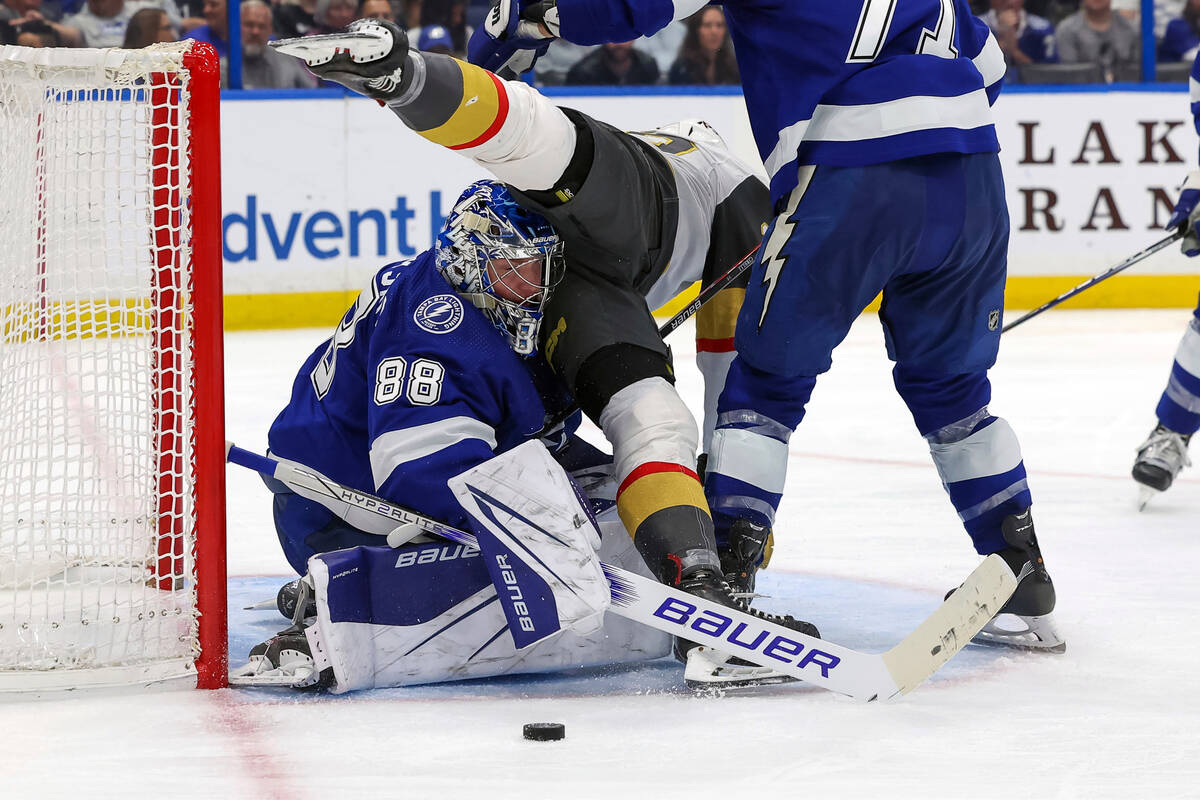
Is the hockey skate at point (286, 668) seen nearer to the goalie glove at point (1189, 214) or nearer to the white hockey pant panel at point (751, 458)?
the white hockey pant panel at point (751, 458)

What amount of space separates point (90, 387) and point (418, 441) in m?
0.55

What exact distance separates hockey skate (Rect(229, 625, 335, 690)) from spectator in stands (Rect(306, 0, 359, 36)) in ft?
15.6

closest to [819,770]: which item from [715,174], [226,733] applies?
[226,733]

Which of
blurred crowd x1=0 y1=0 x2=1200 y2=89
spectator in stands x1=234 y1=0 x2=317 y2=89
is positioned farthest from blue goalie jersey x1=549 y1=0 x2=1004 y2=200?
spectator in stands x1=234 y1=0 x2=317 y2=89

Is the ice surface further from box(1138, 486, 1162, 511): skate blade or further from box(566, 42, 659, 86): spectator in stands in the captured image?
box(566, 42, 659, 86): spectator in stands

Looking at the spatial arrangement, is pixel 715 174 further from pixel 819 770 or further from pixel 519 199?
pixel 819 770

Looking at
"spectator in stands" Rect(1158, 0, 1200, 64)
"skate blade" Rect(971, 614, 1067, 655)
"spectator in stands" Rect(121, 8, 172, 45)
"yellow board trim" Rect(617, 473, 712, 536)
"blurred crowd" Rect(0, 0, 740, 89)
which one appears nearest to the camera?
"yellow board trim" Rect(617, 473, 712, 536)

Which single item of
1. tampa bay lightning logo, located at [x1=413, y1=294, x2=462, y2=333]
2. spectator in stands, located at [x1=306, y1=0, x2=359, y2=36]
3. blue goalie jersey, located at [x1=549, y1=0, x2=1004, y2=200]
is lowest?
spectator in stands, located at [x1=306, y1=0, x2=359, y2=36]

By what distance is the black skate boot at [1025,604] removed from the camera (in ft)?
7.72

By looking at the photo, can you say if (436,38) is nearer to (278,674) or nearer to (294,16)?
(294,16)

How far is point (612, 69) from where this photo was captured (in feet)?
22.0

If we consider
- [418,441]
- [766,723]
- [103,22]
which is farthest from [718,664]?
[103,22]

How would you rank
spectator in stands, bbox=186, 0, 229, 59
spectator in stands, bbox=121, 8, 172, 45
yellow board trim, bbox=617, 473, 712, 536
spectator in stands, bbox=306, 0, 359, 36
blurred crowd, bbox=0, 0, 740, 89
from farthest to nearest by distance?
spectator in stands, bbox=306, 0, 359, 36 → spectator in stands, bbox=186, 0, 229, 59 → spectator in stands, bbox=121, 8, 172, 45 → blurred crowd, bbox=0, 0, 740, 89 → yellow board trim, bbox=617, 473, 712, 536

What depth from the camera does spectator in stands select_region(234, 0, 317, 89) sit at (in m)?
6.37
